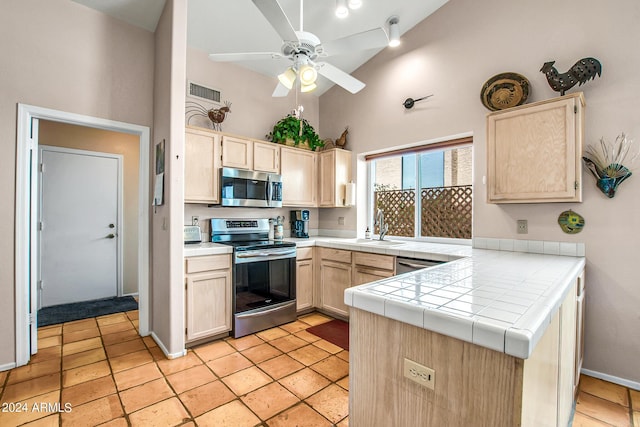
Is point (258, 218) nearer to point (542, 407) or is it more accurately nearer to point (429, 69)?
point (429, 69)

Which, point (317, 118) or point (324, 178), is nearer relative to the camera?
point (324, 178)

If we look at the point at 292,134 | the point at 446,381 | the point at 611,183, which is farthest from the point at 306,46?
the point at 611,183

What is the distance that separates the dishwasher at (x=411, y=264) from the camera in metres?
2.55

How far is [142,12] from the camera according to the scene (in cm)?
270

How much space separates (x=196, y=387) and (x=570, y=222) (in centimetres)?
301

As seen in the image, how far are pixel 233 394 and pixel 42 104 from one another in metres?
2.68

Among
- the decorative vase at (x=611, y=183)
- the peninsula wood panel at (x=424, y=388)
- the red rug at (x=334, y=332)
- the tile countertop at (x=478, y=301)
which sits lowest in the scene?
the red rug at (x=334, y=332)

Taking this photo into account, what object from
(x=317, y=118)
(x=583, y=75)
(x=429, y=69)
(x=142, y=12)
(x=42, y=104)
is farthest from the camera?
(x=317, y=118)

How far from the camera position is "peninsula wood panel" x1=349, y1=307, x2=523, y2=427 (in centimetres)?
78

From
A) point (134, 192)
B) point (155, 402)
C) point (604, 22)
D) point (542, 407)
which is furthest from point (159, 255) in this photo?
point (604, 22)

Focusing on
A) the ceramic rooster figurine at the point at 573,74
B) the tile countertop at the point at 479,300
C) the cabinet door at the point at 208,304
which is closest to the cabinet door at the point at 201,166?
the cabinet door at the point at 208,304

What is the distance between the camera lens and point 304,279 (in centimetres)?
344

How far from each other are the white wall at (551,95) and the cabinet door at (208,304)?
2461 millimetres

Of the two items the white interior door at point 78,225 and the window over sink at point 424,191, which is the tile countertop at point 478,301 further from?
the white interior door at point 78,225
